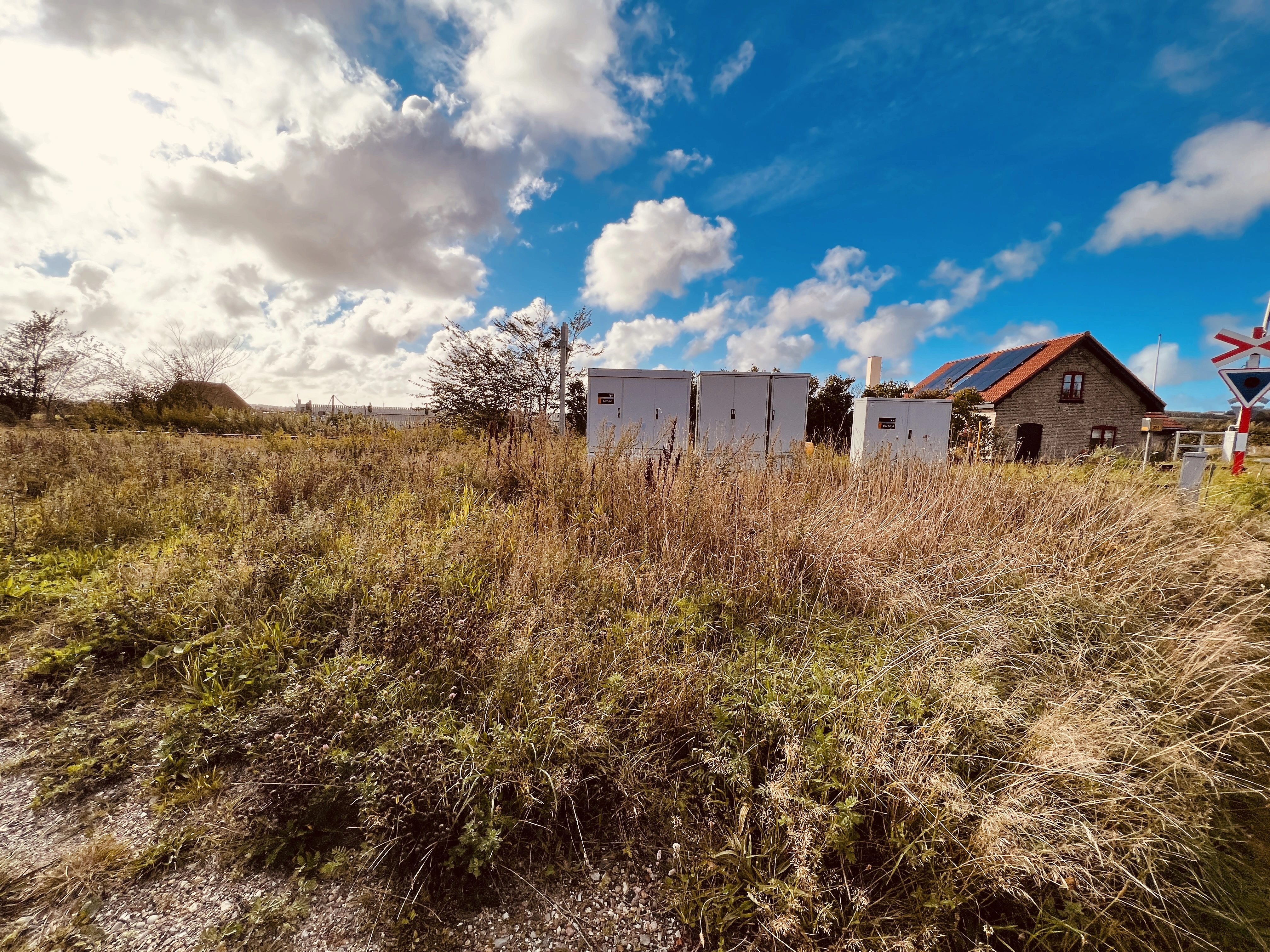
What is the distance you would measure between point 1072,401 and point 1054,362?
1.70 metres

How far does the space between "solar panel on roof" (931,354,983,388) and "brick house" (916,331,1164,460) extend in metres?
3.50

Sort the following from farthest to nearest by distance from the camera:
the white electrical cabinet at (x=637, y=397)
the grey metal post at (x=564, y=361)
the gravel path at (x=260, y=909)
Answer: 1. the grey metal post at (x=564, y=361)
2. the white electrical cabinet at (x=637, y=397)
3. the gravel path at (x=260, y=909)

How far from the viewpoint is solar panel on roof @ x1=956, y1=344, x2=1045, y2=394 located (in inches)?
760

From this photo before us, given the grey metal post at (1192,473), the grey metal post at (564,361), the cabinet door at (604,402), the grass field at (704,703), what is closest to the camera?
the grass field at (704,703)

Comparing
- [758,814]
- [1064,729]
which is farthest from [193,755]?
[1064,729]

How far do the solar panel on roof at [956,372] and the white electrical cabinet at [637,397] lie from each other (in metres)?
18.7

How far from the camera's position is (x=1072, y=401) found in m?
18.3

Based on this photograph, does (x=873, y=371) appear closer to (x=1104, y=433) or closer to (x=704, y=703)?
(x=1104, y=433)

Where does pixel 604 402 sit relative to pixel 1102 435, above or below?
below

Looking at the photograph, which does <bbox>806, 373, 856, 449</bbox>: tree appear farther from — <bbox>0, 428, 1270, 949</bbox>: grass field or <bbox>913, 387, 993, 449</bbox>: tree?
<bbox>0, 428, 1270, 949</bbox>: grass field

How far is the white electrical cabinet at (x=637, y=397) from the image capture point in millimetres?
9406

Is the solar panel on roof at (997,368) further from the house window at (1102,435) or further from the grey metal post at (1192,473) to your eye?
the grey metal post at (1192,473)

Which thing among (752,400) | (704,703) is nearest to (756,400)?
(752,400)

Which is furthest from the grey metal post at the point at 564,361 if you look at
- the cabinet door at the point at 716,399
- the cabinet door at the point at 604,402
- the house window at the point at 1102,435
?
the house window at the point at 1102,435
